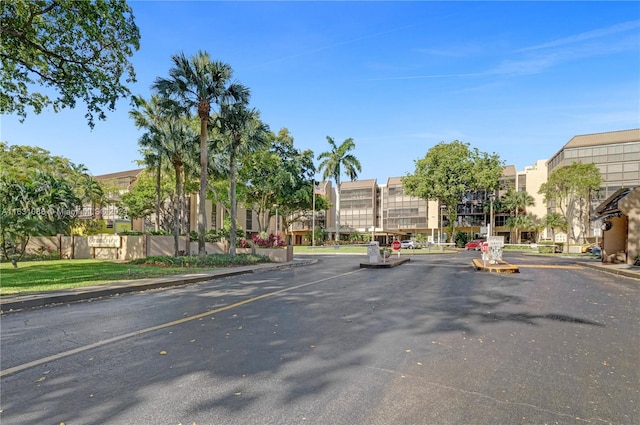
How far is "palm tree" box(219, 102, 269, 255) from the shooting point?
73.5 feet

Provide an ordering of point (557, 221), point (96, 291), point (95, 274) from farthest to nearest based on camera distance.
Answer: point (557, 221)
point (95, 274)
point (96, 291)

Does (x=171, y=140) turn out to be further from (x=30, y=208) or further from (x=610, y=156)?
(x=610, y=156)

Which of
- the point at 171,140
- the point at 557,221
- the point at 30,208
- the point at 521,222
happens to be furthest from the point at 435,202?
the point at 30,208

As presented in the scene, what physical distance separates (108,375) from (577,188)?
67.7 meters

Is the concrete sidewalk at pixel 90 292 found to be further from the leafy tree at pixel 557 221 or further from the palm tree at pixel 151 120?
the leafy tree at pixel 557 221

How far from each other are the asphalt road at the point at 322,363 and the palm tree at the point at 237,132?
15049mm

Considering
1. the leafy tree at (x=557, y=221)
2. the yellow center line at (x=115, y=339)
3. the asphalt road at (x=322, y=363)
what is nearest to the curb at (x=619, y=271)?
the asphalt road at (x=322, y=363)

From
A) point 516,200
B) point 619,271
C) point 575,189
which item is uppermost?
point 575,189

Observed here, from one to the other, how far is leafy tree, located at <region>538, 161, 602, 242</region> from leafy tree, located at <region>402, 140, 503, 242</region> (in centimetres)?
886

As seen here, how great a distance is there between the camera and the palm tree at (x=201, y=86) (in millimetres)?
20406

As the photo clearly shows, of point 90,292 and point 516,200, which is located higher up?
point 516,200

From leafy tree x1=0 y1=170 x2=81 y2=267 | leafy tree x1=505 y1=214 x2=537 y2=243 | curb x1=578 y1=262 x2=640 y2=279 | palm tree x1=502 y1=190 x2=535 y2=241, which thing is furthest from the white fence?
palm tree x1=502 y1=190 x2=535 y2=241

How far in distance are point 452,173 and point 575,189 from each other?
767 inches

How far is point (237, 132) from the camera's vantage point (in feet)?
75.8
